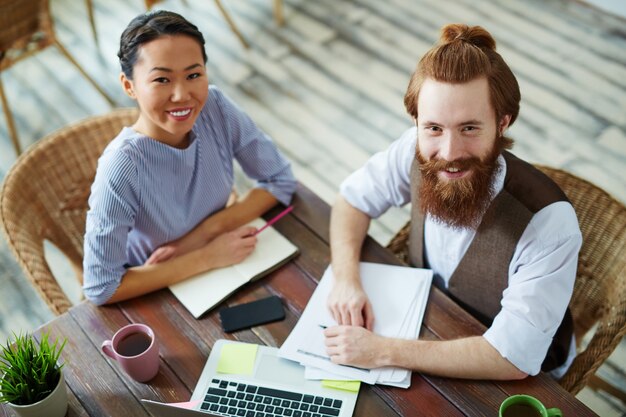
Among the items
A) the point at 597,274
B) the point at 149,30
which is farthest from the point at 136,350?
the point at 597,274

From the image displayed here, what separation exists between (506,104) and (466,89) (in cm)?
11

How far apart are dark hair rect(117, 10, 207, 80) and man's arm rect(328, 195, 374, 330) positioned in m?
0.61

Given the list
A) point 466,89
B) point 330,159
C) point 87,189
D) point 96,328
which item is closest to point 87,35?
point 330,159

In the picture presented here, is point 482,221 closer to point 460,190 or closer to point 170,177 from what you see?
point 460,190

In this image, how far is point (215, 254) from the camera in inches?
72.8

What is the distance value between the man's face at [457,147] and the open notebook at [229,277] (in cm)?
44

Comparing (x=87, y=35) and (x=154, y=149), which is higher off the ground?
(x=154, y=149)

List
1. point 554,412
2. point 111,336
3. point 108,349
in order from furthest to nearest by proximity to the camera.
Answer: point 111,336 < point 108,349 < point 554,412

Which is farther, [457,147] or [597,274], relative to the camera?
[597,274]

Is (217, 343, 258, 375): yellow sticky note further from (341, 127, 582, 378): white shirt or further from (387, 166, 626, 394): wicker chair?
(387, 166, 626, 394): wicker chair

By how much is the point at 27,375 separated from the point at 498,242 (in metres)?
1.09

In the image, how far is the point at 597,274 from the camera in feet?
6.25

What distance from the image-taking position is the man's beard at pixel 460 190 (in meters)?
1.58

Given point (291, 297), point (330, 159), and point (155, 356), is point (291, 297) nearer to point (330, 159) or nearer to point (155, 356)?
point (155, 356)
